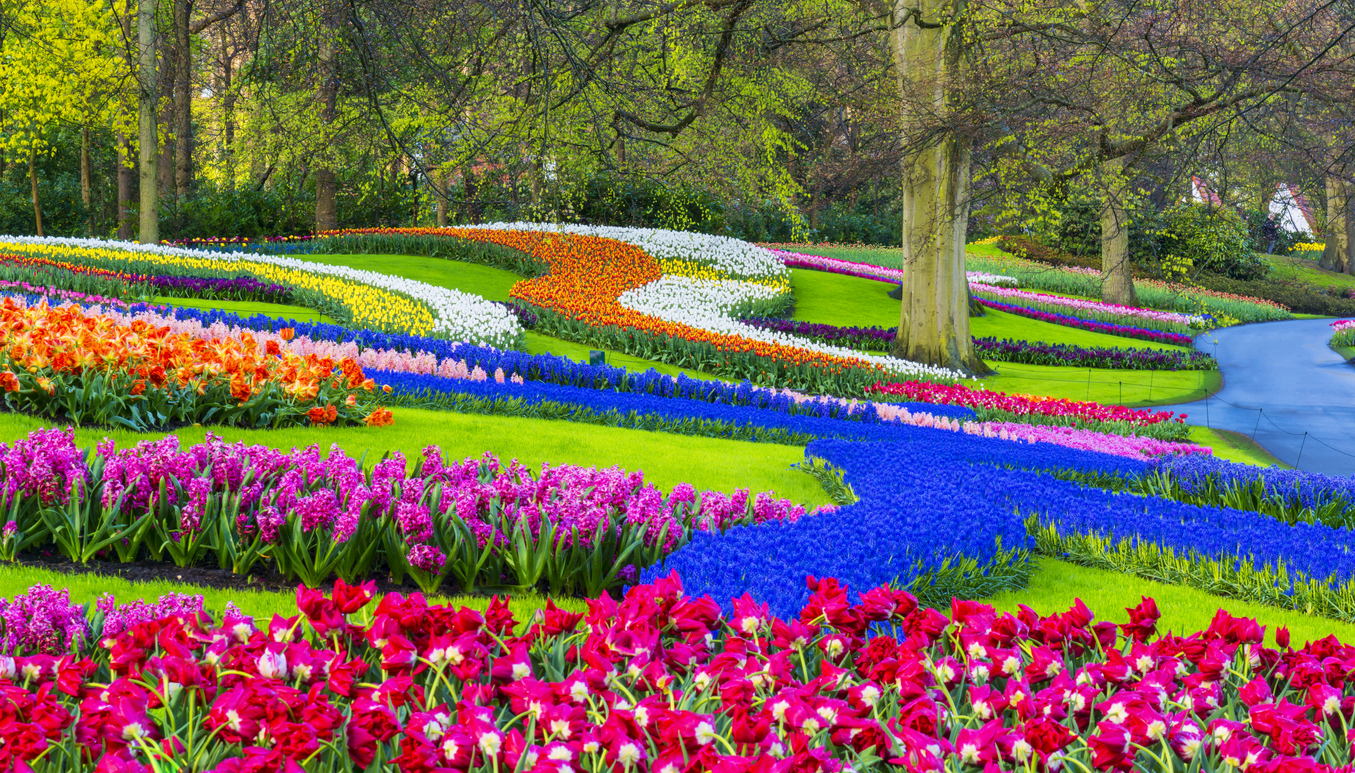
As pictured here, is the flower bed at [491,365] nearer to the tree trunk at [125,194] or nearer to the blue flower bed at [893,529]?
the blue flower bed at [893,529]

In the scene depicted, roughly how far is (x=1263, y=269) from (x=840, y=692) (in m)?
40.3

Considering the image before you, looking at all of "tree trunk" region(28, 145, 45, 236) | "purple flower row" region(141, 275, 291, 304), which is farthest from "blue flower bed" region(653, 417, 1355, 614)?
"tree trunk" region(28, 145, 45, 236)

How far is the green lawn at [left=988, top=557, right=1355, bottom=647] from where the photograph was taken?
4137 mm

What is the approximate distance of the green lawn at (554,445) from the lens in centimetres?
589

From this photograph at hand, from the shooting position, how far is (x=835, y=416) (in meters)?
9.51

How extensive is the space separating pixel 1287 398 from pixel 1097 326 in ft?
27.7

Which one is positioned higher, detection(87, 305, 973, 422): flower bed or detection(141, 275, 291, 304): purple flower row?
detection(141, 275, 291, 304): purple flower row

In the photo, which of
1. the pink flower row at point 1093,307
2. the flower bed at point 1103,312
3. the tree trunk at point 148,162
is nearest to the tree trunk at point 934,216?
the flower bed at point 1103,312

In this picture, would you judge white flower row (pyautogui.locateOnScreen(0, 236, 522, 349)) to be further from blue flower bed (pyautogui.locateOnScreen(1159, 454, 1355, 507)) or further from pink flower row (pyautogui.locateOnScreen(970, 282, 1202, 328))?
pink flower row (pyautogui.locateOnScreen(970, 282, 1202, 328))

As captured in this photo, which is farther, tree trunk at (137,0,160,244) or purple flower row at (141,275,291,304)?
tree trunk at (137,0,160,244)

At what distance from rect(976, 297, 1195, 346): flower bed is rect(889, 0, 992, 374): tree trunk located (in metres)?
9.26

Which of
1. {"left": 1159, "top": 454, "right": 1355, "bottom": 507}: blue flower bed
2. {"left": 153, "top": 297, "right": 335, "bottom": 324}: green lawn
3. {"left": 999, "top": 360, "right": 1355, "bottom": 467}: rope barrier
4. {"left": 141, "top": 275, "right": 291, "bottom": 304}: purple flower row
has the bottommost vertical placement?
{"left": 999, "top": 360, "right": 1355, "bottom": 467}: rope barrier

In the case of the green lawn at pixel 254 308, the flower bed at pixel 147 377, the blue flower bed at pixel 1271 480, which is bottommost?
the blue flower bed at pixel 1271 480

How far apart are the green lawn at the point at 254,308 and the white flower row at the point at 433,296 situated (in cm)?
149
